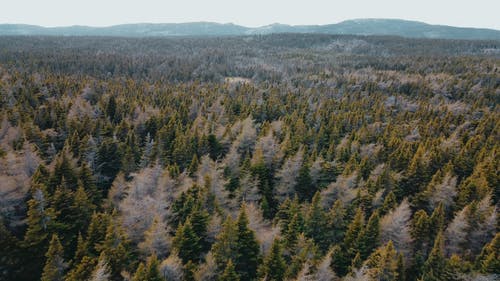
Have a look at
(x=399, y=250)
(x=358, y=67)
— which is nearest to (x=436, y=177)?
(x=399, y=250)

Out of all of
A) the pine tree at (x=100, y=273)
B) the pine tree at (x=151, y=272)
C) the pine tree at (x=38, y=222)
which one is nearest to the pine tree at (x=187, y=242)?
the pine tree at (x=151, y=272)

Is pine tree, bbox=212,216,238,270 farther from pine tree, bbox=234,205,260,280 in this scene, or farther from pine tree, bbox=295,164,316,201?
pine tree, bbox=295,164,316,201

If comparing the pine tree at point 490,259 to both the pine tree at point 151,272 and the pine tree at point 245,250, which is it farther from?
the pine tree at point 151,272

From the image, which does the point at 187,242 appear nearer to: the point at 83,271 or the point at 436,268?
the point at 83,271

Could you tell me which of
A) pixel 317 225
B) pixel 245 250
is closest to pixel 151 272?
pixel 245 250

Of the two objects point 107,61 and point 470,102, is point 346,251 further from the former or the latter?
point 107,61
